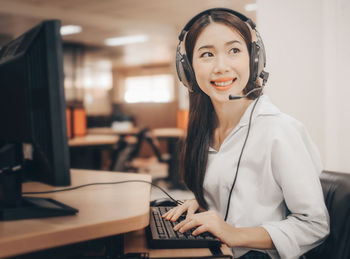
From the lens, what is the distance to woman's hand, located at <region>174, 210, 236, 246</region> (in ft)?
2.90

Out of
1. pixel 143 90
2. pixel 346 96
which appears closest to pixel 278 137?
pixel 346 96

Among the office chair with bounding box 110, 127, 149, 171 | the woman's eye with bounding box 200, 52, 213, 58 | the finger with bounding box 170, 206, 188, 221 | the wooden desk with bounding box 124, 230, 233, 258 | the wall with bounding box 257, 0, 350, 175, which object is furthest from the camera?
the office chair with bounding box 110, 127, 149, 171

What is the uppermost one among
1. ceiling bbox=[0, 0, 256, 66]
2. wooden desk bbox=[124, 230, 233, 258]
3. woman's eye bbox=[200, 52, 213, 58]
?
ceiling bbox=[0, 0, 256, 66]

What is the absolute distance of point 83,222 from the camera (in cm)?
77

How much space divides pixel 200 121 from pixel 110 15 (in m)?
5.58

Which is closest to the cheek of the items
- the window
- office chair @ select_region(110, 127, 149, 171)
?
office chair @ select_region(110, 127, 149, 171)

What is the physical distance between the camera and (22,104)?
0.83m

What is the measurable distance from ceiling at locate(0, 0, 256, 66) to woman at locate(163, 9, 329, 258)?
15.1 feet

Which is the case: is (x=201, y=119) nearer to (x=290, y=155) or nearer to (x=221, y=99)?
(x=221, y=99)

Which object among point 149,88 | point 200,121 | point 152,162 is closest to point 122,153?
point 152,162

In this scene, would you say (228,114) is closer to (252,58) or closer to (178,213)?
(252,58)

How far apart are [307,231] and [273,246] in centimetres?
10

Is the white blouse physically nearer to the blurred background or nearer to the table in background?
the blurred background

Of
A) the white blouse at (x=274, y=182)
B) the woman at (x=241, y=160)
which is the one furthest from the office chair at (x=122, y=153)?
the white blouse at (x=274, y=182)
